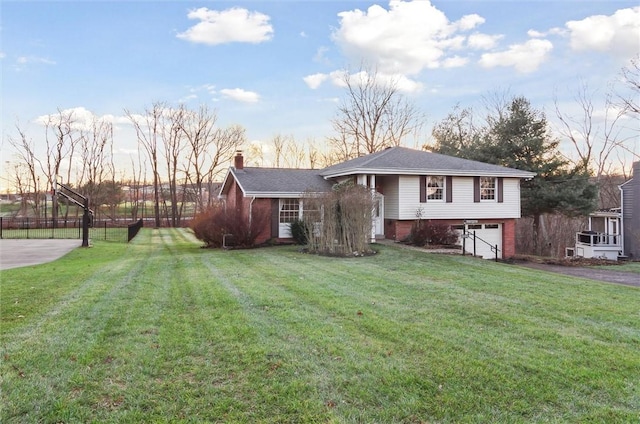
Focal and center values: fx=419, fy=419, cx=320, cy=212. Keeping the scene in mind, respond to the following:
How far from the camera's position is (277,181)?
19.8 metres

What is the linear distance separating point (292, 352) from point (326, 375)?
62 cm

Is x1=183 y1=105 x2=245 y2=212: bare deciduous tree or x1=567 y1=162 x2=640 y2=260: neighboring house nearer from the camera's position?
x1=567 y1=162 x2=640 y2=260: neighboring house

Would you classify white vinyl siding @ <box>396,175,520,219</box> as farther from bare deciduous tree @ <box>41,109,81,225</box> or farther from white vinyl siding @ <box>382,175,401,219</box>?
bare deciduous tree @ <box>41,109,81,225</box>

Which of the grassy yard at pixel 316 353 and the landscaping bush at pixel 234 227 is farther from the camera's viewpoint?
the landscaping bush at pixel 234 227

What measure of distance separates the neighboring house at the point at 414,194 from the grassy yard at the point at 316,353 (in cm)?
1052

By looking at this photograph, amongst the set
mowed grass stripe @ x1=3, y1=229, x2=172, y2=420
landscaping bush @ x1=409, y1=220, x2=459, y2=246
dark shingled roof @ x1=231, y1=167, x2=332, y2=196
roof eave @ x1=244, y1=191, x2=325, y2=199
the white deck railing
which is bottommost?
the white deck railing

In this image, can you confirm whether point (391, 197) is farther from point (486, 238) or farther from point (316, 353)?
point (316, 353)

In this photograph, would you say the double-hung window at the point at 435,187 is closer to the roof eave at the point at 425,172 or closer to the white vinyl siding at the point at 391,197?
the roof eave at the point at 425,172

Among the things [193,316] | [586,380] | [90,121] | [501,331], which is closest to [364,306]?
[501,331]

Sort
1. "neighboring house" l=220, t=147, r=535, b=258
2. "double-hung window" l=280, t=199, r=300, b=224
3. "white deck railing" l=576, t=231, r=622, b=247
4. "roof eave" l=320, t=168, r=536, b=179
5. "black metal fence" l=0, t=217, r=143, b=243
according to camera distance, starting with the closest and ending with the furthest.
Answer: "roof eave" l=320, t=168, r=536, b=179 < "neighboring house" l=220, t=147, r=535, b=258 < "double-hung window" l=280, t=199, r=300, b=224 < "white deck railing" l=576, t=231, r=622, b=247 < "black metal fence" l=0, t=217, r=143, b=243

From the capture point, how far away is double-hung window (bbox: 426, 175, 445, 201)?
1878cm

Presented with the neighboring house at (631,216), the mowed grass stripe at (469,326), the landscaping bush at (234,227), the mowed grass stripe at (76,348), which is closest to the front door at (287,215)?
the landscaping bush at (234,227)

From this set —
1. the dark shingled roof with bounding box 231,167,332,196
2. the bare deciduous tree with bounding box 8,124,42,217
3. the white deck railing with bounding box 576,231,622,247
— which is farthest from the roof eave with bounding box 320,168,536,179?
the bare deciduous tree with bounding box 8,124,42,217

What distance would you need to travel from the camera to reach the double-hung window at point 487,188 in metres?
19.6
